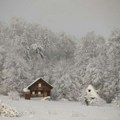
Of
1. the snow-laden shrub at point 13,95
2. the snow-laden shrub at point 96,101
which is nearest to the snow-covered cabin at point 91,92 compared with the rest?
the snow-laden shrub at point 96,101

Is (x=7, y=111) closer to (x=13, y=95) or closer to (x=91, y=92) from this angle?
(x=13, y=95)

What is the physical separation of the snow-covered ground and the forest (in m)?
0.10

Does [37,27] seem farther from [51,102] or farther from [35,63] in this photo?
[51,102]

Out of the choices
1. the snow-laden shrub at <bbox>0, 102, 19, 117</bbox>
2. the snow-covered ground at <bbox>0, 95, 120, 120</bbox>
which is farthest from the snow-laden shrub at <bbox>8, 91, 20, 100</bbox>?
the snow-laden shrub at <bbox>0, 102, 19, 117</bbox>

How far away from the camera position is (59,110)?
4082 mm

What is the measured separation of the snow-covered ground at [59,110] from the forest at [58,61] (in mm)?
100

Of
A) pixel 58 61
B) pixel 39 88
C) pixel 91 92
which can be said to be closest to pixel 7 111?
pixel 39 88

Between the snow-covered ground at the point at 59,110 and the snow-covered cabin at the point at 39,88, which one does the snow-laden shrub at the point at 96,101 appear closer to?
the snow-covered ground at the point at 59,110

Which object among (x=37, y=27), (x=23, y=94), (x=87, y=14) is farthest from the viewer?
(x=87, y=14)

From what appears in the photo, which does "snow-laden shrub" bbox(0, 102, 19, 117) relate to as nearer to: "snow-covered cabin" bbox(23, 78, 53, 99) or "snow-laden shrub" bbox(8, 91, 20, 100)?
"snow-laden shrub" bbox(8, 91, 20, 100)

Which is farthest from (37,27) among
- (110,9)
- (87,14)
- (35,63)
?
(110,9)

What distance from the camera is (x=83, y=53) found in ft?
14.1

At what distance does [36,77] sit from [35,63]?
173 millimetres

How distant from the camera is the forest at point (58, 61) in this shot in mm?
4082
